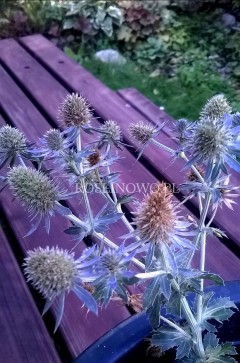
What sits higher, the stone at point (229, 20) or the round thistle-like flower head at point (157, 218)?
the round thistle-like flower head at point (157, 218)

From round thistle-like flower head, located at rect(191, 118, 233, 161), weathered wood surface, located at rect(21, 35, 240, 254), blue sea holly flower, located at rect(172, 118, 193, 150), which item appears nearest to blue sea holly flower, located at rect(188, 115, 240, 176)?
round thistle-like flower head, located at rect(191, 118, 233, 161)

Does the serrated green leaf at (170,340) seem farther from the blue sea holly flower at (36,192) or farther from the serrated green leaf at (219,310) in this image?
the blue sea holly flower at (36,192)

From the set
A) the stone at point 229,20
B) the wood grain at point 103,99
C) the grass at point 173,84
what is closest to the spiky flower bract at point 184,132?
the wood grain at point 103,99

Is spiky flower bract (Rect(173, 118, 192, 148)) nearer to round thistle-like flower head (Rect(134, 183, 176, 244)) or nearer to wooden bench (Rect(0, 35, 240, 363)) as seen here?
round thistle-like flower head (Rect(134, 183, 176, 244))

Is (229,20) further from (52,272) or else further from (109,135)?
(52,272)

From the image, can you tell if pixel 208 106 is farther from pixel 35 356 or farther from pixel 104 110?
pixel 104 110

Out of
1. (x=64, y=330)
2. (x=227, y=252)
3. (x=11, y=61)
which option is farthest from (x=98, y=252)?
(x=11, y=61)
